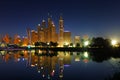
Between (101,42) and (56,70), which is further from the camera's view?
(101,42)

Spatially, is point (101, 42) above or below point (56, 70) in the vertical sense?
above

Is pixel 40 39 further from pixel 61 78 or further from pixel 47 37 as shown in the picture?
pixel 61 78

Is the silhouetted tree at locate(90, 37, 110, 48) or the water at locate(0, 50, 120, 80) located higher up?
the silhouetted tree at locate(90, 37, 110, 48)

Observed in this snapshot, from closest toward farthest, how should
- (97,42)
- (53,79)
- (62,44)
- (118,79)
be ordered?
(118,79)
(53,79)
(97,42)
(62,44)

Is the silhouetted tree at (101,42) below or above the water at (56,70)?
above

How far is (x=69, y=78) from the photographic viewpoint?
72.6 feet

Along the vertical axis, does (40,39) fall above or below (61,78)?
above

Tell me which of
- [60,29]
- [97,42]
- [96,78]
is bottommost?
[96,78]

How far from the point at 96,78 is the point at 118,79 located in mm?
6656

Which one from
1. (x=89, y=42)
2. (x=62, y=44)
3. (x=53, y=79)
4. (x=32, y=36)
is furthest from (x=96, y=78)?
(x=32, y=36)

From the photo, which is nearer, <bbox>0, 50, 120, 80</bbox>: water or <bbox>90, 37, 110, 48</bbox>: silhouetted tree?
<bbox>0, 50, 120, 80</bbox>: water

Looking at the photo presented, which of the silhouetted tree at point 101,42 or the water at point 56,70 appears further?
the silhouetted tree at point 101,42

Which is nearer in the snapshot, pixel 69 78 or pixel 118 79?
pixel 118 79

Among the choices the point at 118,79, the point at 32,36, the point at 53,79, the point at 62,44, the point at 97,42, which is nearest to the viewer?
the point at 118,79
